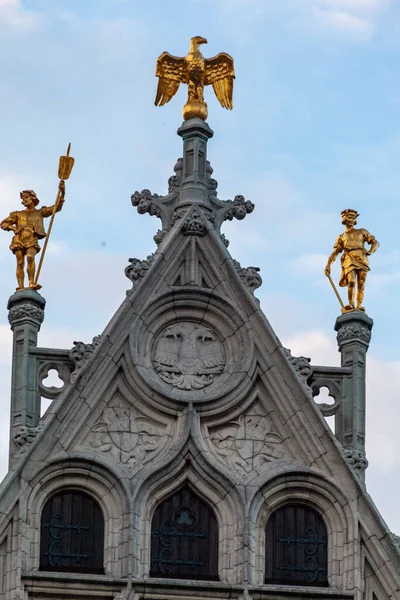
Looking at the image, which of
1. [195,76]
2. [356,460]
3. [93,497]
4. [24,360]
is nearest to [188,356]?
[24,360]

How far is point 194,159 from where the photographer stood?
38594mm

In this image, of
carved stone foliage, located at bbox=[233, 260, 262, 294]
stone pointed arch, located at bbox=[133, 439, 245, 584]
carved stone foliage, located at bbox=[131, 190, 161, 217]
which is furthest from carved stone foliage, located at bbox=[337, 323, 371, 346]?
carved stone foliage, located at bbox=[131, 190, 161, 217]

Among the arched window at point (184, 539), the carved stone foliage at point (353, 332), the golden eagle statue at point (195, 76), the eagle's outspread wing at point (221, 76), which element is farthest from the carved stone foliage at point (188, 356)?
the eagle's outspread wing at point (221, 76)

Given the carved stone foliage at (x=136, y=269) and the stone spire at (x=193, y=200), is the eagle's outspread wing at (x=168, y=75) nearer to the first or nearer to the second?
the stone spire at (x=193, y=200)

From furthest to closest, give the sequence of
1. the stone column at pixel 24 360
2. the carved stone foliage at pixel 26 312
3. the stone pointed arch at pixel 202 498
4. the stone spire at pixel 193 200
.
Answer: the stone spire at pixel 193 200 < the carved stone foliage at pixel 26 312 < the stone column at pixel 24 360 < the stone pointed arch at pixel 202 498

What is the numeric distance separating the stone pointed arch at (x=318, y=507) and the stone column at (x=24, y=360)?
3.14 meters

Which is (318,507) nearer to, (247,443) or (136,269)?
(247,443)

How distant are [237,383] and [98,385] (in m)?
1.84

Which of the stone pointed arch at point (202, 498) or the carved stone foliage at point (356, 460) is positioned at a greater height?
the carved stone foliage at point (356, 460)

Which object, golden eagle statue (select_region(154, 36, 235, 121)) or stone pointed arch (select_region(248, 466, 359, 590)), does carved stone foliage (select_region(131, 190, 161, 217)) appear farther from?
stone pointed arch (select_region(248, 466, 359, 590))

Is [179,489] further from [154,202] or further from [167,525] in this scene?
[154,202]

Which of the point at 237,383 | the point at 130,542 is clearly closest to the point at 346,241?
the point at 237,383

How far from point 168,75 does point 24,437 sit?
5891 mm

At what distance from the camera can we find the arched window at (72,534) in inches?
1426
